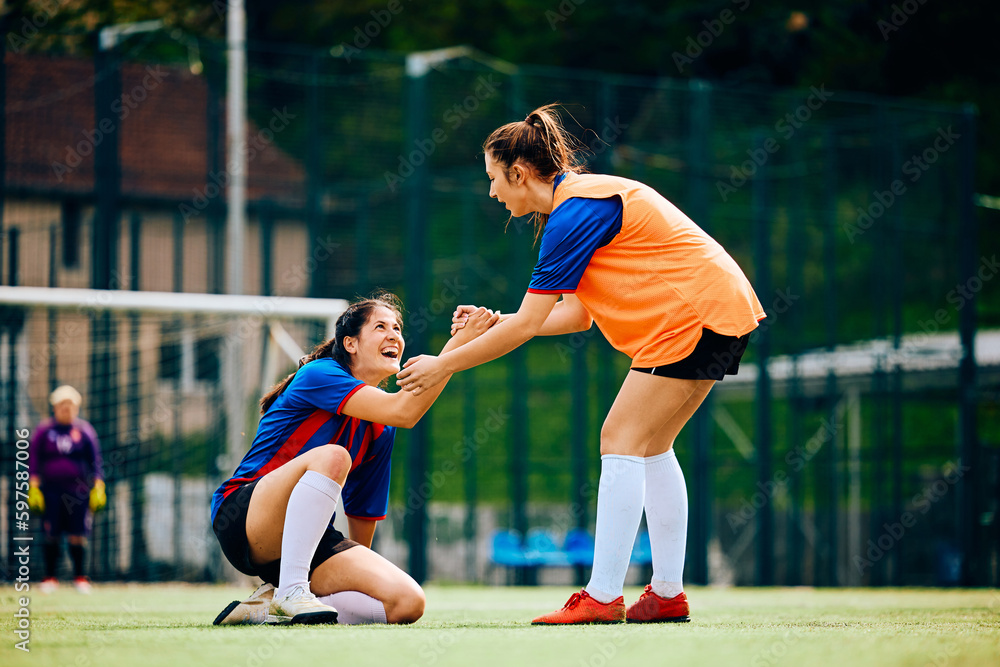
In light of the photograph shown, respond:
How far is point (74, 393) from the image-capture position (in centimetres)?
821

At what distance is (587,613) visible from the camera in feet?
10.5

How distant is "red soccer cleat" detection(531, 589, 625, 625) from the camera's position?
3.20m

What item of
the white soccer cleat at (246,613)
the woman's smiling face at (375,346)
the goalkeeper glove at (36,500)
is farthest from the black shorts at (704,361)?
the goalkeeper glove at (36,500)

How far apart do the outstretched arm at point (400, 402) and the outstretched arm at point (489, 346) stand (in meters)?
0.05

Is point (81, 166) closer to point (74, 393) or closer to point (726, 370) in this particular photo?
point (74, 393)

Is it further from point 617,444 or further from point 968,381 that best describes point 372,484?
point 968,381

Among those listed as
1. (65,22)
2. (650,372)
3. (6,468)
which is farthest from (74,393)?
(65,22)

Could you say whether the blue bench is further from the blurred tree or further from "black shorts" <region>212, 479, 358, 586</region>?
the blurred tree


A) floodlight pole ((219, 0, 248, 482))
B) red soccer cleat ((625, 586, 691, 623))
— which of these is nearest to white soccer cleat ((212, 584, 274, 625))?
red soccer cleat ((625, 586, 691, 623))

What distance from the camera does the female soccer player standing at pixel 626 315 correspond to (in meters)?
3.21

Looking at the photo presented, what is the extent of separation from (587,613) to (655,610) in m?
0.29

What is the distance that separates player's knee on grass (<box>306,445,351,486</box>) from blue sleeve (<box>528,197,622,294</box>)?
80 centimetres

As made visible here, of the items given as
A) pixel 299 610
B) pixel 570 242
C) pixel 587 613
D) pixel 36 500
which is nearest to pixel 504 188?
pixel 570 242

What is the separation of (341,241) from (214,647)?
29.4 ft
